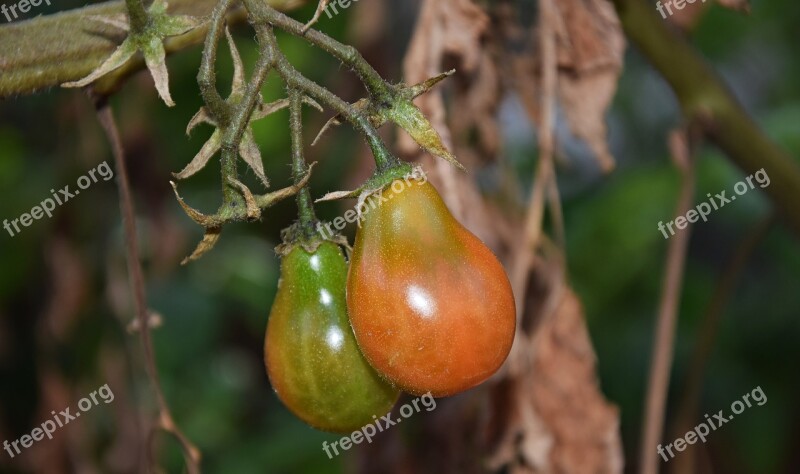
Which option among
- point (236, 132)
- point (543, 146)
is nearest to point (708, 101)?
point (543, 146)

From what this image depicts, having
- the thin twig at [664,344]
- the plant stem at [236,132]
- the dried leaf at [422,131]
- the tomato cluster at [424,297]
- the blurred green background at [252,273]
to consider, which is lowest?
the blurred green background at [252,273]

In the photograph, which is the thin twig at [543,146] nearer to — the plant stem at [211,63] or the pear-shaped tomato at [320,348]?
the pear-shaped tomato at [320,348]

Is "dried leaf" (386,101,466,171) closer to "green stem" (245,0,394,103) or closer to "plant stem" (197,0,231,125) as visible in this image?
"green stem" (245,0,394,103)

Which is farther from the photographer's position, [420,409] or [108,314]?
[108,314]

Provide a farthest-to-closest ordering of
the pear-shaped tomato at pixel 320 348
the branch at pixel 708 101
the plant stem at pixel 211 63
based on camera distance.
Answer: the branch at pixel 708 101, the pear-shaped tomato at pixel 320 348, the plant stem at pixel 211 63

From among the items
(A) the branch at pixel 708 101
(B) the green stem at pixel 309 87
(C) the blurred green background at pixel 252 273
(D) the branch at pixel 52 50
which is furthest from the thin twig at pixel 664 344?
(D) the branch at pixel 52 50

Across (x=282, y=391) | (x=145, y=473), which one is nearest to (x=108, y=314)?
(x=145, y=473)

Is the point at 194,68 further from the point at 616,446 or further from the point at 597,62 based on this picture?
the point at 616,446
